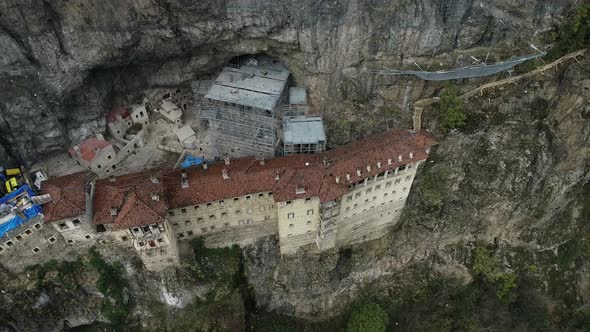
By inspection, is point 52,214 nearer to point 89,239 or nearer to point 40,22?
point 89,239

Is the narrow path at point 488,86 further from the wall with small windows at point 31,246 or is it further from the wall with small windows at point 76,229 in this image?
the wall with small windows at point 31,246

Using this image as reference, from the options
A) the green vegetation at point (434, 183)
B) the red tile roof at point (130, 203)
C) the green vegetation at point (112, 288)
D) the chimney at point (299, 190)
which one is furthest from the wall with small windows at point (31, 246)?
the green vegetation at point (434, 183)

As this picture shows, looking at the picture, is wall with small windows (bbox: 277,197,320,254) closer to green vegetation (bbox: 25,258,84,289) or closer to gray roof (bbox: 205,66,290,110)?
gray roof (bbox: 205,66,290,110)

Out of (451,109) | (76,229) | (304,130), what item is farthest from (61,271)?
(451,109)

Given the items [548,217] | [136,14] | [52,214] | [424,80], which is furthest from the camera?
[548,217]

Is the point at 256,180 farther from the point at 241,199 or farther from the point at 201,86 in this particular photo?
the point at 201,86

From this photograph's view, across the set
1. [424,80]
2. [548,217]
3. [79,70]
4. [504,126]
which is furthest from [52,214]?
[548,217]
